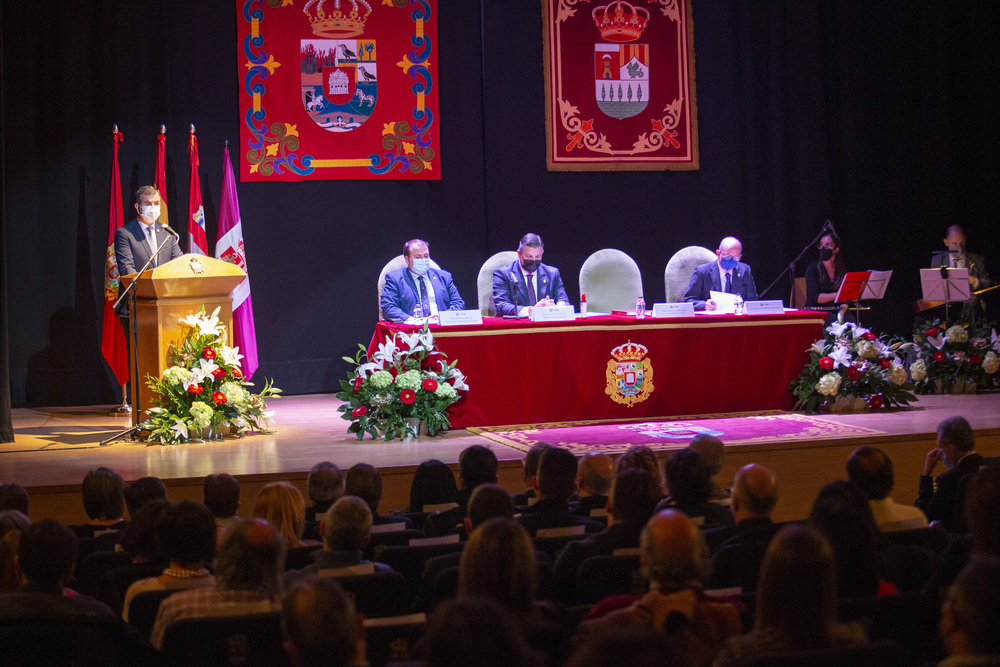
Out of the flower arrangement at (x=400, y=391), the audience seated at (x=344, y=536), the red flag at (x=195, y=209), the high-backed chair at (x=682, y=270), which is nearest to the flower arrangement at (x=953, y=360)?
the high-backed chair at (x=682, y=270)

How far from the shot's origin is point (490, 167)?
9.20 meters

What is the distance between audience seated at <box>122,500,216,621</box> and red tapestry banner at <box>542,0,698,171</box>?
704cm

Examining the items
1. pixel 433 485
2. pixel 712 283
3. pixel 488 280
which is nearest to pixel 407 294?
pixel 488 280

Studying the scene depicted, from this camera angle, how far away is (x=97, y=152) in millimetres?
8430

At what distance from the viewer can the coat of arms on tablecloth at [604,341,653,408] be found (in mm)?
6793

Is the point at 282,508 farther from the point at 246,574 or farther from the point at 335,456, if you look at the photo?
the point at 335,456

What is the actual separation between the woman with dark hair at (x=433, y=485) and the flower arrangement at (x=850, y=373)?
147 inches

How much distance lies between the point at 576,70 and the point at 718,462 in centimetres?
622

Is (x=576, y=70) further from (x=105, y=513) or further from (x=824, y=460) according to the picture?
(x=105, y=513)

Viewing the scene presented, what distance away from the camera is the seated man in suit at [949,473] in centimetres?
385

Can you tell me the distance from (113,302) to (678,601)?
22.0 feet

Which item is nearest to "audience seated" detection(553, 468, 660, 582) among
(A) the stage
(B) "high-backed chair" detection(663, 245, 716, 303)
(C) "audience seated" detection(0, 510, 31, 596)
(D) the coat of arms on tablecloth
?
(C) "audience seated" detection(0, 510, 31, 596)

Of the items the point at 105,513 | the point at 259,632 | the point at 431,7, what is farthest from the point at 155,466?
the point at 431,7

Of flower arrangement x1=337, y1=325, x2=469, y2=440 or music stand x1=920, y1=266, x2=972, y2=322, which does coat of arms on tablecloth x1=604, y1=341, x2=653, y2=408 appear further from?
music stand x1=920, y1=266, x2=972, y2=322
